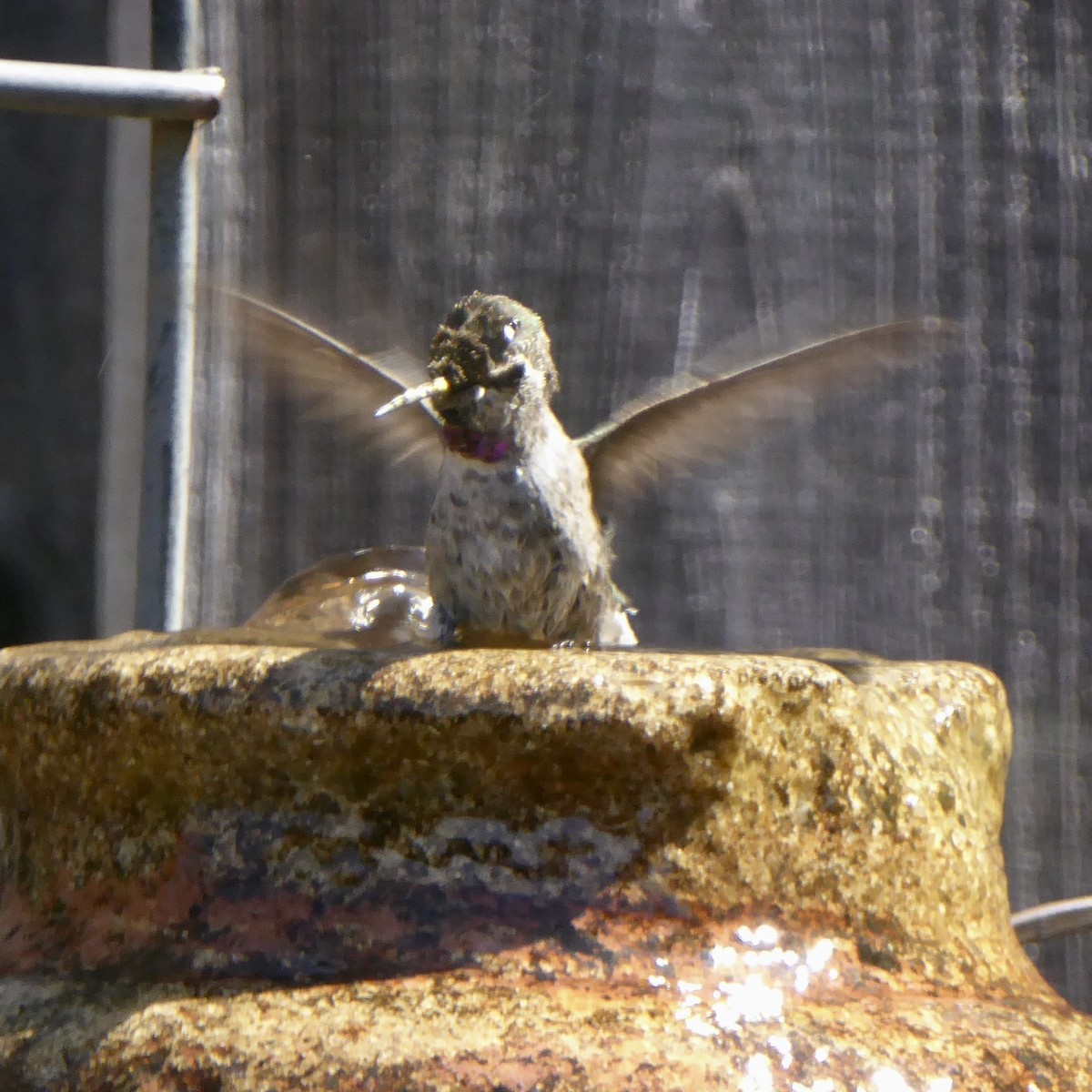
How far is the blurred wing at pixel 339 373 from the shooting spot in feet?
8.69

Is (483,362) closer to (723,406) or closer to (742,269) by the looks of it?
(723,406)

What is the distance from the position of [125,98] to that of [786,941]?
1643 millimetres

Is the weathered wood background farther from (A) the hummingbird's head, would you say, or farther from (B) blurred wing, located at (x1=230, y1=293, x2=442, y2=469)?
(A) the hummingbird's head

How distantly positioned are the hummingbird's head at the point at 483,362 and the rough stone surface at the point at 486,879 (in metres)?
0.83

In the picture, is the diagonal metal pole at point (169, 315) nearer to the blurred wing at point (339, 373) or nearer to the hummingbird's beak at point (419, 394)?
the blurred wing at point (339, 373)

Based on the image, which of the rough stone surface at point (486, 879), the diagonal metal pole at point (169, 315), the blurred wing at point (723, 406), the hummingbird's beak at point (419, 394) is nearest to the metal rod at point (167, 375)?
the diagonal metal pole at point (169, 315)

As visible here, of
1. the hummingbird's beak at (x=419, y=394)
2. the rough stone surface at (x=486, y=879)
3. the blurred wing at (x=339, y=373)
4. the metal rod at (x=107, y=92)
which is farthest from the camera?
the blurred wing at (x=339, y=373)

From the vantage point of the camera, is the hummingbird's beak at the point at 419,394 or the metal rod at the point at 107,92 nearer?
the hummingbird's beak at the point at 419,394

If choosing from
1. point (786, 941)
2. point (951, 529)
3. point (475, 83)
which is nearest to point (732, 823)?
point (786, 941)

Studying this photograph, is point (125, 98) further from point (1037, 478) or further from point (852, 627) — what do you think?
point (1037, 478)

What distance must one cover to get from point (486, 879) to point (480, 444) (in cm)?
108

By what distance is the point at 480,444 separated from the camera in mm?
2535

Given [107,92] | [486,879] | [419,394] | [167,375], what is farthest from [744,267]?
[486,879]

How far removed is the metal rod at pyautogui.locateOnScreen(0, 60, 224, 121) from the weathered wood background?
61 centimetres
